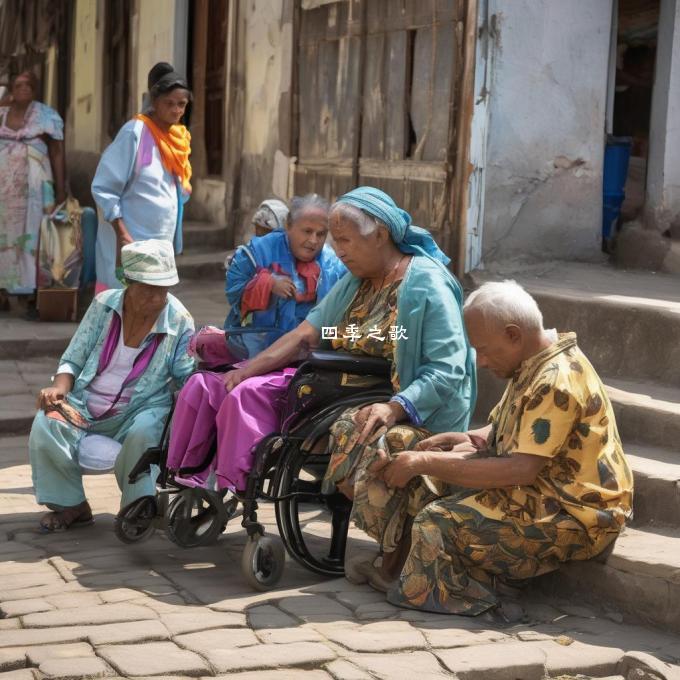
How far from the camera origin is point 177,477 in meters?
5.35

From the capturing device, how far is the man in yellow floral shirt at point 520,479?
4.46 m

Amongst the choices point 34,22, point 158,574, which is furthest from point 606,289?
point 34,22

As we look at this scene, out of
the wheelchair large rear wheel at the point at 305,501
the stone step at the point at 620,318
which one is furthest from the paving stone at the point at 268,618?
the stone step at the point at 620,318

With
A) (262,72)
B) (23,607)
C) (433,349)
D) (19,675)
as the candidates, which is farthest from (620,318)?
(262,72)

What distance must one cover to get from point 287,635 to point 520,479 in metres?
0.92

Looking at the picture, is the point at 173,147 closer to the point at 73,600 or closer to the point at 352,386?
the point at 352,386

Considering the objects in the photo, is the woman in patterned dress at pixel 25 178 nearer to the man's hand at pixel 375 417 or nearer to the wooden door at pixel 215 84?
the wooden door at pixel 215 84

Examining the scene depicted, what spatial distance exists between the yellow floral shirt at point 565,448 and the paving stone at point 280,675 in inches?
34.4

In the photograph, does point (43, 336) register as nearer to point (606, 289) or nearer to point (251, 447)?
point (606, 289)

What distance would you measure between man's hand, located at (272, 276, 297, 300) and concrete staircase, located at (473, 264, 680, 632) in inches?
58.8

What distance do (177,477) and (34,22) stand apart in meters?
13.9

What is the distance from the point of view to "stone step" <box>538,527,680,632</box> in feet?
14.6

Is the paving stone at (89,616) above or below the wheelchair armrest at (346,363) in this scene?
below

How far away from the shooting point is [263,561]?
16.2 feet
